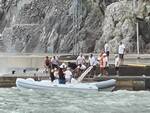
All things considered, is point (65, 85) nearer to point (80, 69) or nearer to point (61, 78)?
point (61, 78)

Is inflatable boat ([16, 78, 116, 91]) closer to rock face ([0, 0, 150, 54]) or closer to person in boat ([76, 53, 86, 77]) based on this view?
person in boat ([76, 53, 86, 77])

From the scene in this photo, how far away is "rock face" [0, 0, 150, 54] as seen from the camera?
78.9 meters

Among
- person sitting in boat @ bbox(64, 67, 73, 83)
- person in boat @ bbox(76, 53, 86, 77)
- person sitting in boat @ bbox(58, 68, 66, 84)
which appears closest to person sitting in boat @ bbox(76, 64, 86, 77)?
person in boat @ bbox(76, 53, 86, 77)

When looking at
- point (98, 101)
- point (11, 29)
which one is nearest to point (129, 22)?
point (11, 29)

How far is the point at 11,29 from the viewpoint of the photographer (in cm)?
10862

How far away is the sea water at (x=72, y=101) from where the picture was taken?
31.7 metres

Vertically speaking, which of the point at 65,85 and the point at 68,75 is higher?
the point at 68,75

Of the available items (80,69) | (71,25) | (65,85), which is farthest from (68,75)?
(71,25)

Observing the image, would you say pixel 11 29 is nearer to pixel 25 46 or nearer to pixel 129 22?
pixel 25 46

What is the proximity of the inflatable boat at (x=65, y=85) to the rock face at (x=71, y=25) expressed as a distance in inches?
1397

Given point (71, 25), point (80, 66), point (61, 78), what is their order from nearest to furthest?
point (61, 78) → point (80, 66) → point (71, 25)

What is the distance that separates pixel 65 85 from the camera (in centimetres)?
3978

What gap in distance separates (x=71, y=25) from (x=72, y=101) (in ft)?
201

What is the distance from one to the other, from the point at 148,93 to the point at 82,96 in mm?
5275
